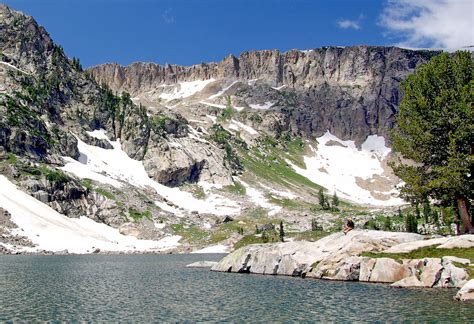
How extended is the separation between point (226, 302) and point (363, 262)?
22.2 m

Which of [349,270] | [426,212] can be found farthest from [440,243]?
[426,212]

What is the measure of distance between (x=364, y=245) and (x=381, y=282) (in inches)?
269

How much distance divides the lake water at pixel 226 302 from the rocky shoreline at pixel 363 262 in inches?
124

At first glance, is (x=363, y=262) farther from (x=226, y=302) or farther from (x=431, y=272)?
(x=226, y=302)

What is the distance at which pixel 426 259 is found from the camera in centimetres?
5094

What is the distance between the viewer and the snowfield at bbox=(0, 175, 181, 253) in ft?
552

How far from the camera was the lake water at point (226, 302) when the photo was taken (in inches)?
1345

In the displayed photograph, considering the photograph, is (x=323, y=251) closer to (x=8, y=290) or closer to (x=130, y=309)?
(x=130, y=309)

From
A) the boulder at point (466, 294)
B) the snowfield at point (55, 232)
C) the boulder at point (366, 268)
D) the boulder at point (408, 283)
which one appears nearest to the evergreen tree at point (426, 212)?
the snowfield at point (55, 232)

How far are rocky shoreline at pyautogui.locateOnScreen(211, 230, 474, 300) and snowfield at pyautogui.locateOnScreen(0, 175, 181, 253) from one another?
107944mm

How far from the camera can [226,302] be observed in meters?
41.8

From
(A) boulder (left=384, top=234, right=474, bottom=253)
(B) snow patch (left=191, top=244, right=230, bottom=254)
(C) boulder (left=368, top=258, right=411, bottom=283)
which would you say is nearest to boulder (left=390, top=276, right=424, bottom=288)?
(C) boulder (left=368, top=258, right=411, bottom=283)

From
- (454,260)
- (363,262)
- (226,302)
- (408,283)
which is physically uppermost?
(454,260)

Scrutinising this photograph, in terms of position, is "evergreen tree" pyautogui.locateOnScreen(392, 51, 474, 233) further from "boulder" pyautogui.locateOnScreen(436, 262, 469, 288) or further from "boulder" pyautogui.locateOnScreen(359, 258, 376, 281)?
"boulder" pyautogui.locateOnScreen(436, 262, 469, 288)
